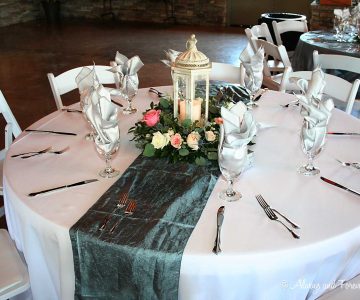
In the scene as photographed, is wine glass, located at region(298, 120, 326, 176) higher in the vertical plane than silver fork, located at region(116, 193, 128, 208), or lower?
higher

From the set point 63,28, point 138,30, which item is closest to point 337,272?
point 138,30

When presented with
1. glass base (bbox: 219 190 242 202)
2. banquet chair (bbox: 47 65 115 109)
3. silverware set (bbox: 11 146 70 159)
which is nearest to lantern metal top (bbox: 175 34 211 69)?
glass base (bbox: 219 190 242 202)

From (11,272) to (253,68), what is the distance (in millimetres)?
1386

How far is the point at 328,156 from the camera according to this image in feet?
5.08

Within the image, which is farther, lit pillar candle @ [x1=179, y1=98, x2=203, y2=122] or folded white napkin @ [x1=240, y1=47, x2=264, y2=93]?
folded white napkin @ [x1=240, y1=47, x2=264, y2=93]

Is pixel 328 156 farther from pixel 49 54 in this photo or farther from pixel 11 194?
pixel 49 54

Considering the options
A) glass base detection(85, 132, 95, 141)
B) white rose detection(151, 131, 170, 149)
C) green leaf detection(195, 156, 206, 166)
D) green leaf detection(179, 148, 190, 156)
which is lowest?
glass base detection(85, 132, 95, 141)

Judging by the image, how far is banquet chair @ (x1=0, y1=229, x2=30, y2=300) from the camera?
1.43m

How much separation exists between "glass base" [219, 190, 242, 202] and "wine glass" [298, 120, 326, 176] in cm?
28

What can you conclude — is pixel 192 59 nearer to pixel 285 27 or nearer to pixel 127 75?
pixel 127 75

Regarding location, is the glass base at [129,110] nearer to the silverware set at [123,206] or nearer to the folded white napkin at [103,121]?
the folded white napkin at [103,121]

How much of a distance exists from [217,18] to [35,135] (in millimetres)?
8307

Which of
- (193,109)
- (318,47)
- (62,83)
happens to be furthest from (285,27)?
(193,109)

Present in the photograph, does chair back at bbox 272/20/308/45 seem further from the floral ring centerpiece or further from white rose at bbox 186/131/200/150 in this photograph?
white rose at bbox 186/131/200/150
